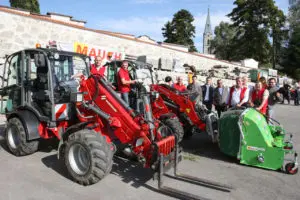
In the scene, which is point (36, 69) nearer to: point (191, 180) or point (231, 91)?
point (191, 180)

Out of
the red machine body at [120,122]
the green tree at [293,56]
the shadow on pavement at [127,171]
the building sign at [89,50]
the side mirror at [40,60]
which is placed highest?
the green tree at [293,56]

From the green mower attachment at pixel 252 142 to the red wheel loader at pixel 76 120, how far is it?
1.35 m

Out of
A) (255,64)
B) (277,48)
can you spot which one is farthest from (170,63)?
(277,48)

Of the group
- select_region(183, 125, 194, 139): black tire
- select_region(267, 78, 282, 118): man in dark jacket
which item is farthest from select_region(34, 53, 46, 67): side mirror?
select_region(267, 78, 282, 118): man in dark jacket

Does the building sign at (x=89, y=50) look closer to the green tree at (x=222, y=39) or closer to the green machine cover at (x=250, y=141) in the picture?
the green machine cover at (x=250, y=141)

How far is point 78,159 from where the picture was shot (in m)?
4.45

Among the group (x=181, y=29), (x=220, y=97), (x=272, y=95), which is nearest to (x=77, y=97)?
(x=220, y=97)

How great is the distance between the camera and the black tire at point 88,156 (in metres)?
4.05

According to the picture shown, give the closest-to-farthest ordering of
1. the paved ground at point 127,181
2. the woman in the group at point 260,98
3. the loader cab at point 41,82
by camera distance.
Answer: the paved ground at point 127,181 < the loader cab at point 41,82 < the woman in the group at point 260,98

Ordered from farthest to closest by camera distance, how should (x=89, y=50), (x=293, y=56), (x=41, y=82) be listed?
(x=293, y=56) → (x=89, y=50) → (x=41, y=82)

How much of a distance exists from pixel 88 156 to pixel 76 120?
159cm

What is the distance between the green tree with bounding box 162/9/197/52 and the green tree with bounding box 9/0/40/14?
24.3 metres

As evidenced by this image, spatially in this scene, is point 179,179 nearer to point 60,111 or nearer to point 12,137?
point 60,111

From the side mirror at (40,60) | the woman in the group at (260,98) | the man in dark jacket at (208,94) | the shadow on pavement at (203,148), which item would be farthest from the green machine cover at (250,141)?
the side mirror at (40,60)
